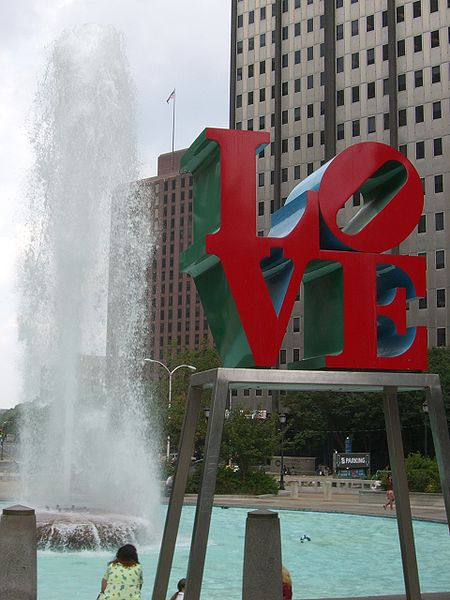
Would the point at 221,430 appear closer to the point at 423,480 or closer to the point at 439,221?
the point at 423,480

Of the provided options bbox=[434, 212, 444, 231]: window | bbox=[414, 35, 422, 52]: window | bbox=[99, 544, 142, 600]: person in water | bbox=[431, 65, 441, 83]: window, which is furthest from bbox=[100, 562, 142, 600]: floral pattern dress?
bbox=[414, 35, 422, 52]: window

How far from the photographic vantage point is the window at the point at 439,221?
7519 cm

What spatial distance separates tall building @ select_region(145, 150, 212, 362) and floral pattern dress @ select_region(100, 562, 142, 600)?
444ft

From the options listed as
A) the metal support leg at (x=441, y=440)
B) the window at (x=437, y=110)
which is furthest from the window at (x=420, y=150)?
the metal support leg at (x=441, y=440)

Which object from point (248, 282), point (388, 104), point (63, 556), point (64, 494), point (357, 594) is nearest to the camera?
point (248, 282)

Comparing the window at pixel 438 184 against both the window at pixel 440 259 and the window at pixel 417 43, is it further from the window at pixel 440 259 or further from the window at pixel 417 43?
the window at pixel 417 43

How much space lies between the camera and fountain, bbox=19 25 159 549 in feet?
76.4

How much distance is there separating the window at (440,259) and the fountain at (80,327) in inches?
1899

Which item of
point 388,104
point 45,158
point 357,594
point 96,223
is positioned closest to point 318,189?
point 357,594

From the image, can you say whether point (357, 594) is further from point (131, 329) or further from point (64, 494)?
point (131, 329)

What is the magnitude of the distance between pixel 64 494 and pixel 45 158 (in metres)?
11.3

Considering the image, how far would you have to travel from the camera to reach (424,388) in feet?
30.7

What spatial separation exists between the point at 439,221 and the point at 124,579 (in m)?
70.7

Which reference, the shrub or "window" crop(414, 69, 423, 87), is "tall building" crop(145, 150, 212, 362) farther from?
the shrub
